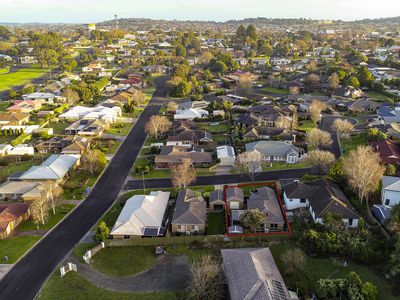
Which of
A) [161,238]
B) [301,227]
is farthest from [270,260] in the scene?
[161,238]

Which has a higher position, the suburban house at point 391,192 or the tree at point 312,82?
the tree at point 312,82

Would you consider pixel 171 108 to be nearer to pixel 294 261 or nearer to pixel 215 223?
pixel 215 223

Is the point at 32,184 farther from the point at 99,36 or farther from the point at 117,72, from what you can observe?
the point at 99,36

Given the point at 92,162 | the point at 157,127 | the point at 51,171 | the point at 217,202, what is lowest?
the point at 217,202

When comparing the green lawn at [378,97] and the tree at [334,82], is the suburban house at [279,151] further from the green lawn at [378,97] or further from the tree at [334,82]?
the tree at [334,82]

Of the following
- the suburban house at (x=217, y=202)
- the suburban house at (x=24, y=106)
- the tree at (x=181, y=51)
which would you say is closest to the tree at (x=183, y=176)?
the suburban house at (x=217, y=202)

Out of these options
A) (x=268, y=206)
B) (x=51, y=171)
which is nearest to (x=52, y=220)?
(x=51, y=171)

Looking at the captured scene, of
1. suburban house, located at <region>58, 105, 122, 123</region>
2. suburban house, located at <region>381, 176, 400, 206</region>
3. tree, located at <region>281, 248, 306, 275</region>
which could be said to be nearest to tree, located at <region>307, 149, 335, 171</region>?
suburban house, located at <region>381, 176, 400, 206</region>
